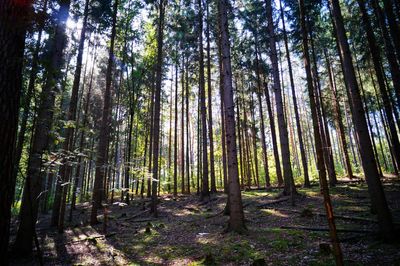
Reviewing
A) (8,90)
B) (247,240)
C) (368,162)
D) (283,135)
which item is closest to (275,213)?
(247,240)

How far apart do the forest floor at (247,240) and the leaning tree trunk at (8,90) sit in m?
4.40

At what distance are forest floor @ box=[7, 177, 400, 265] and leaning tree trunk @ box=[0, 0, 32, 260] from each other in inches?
173

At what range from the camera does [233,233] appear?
8086mm

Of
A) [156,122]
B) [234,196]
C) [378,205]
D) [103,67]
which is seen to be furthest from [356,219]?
[103,67]

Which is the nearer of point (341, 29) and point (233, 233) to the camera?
point (341, 29)

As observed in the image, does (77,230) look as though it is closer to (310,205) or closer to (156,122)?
(156,122)

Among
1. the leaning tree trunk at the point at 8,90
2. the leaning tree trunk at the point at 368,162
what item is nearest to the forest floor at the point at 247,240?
the leaning tree trunk at the point at 368,162

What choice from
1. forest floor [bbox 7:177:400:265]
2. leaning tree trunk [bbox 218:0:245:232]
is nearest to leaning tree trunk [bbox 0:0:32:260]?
forest floor [bbox 7:177:400:265]

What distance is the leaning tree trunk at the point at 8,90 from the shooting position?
3072mm

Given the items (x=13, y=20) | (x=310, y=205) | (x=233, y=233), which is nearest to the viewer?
(x=13, y=20)

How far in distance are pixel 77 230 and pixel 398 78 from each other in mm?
16013

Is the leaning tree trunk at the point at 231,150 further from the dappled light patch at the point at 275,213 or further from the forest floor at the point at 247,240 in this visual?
the dappled light patch at the point at 275,213

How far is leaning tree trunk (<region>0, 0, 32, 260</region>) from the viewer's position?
307 cm

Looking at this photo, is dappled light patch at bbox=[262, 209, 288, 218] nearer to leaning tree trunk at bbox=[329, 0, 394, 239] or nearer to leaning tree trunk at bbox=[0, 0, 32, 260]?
leaning tree trunk at bbox=[329, 0, 394, 239]
